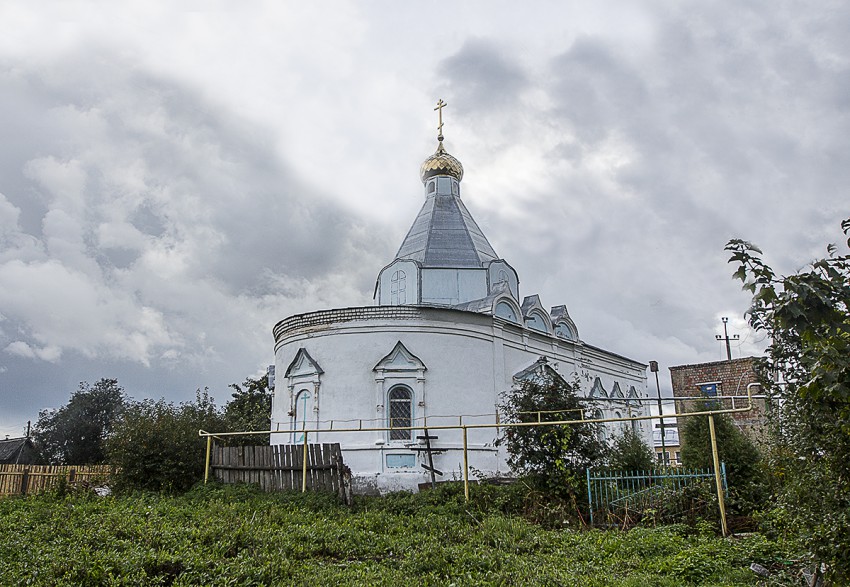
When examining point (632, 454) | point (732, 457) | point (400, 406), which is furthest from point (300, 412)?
point (732, 457)

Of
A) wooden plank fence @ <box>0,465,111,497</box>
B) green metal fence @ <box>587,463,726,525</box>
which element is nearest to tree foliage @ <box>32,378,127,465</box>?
wooden plank fence @ <box>0,465,111,497</box>

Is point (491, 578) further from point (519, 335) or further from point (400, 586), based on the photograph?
point (519, 335)

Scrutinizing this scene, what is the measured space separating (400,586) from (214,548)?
7.78ft

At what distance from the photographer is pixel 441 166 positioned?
82.2 ft

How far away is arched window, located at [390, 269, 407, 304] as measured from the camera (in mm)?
21234

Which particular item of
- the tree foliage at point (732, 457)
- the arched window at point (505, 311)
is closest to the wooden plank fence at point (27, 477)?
the arched window at point (505, 311)

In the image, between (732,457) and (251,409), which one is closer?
(732,457)

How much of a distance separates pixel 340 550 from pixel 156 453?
7.93m

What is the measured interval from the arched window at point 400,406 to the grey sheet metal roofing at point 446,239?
543 centimetres

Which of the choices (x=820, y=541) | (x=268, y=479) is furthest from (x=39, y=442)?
(x=820, y=541)

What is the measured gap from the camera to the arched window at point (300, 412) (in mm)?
17312

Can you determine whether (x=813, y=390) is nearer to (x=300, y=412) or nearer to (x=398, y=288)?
(x=300, y=412)

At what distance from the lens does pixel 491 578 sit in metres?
6.85

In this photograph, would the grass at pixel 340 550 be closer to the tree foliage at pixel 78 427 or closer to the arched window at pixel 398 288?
the arched window at pixel 398 288
